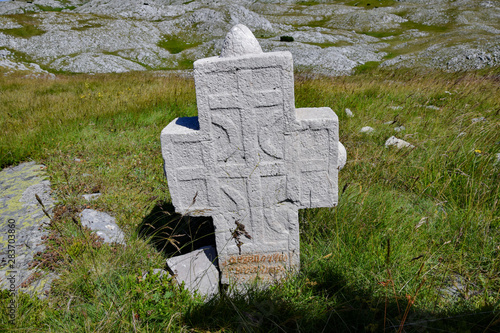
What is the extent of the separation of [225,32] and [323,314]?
129ft

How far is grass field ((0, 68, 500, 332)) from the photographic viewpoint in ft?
5.72

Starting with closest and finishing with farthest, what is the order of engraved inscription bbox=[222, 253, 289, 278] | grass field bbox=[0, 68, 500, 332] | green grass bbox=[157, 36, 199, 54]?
grass field bbox=[0, 68, 500, 332]
engraved inscription bbox=[222, 253, 289, 278]
green grass bbox=[157, 36, 199, 54]

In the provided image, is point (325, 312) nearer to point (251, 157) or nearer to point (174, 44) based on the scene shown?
point (251, 157)

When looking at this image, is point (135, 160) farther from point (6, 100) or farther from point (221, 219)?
point (6, 100)

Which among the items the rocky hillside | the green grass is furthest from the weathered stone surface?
the green grass

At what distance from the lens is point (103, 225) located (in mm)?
2807

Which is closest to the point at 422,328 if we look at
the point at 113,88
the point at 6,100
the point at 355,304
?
the point at 355,304

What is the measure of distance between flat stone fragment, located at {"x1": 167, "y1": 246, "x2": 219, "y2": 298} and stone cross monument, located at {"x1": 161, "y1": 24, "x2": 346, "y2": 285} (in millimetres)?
123

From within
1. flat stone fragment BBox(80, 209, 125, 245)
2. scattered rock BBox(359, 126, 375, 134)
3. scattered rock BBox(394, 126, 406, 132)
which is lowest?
flat stone fragment BBox(80, 209, 125, 245)

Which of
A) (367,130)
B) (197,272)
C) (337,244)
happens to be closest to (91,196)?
(197,272)

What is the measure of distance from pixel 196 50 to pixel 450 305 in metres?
31.7

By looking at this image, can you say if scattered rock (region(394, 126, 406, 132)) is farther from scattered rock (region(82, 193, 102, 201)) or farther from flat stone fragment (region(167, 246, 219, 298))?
scattered rock (region(82, 193, 102, 201))

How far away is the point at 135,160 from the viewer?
13.2 ft

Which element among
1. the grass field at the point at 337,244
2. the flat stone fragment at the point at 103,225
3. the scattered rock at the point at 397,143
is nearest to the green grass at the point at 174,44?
the grass field at the point at 337,244
